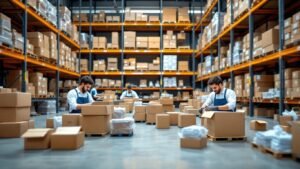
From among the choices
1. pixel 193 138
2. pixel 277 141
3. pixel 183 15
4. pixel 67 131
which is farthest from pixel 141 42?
pixel 277 141

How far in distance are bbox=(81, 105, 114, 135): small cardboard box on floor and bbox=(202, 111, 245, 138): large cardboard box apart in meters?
1.88

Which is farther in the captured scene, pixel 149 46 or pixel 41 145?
pixel 149 46

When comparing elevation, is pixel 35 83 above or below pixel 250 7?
below

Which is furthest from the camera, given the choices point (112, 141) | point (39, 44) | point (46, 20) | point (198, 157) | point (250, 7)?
point (46, 20)

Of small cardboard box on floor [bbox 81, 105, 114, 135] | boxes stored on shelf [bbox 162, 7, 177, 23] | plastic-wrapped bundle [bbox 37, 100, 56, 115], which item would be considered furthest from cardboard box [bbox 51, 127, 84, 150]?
boxes stored on shelf [bbox 162, 7, 177, 23]

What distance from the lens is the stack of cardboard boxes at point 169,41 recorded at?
16.8m

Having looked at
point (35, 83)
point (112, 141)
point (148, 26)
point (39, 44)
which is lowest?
point (112, 141)

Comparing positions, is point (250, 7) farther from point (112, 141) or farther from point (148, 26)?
point (148, 26)

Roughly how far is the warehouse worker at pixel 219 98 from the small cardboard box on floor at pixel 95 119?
1993mm

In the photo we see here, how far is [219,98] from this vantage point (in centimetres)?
612

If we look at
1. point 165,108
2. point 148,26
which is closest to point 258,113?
point 165,108

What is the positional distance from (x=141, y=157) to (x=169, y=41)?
1341 centimetres

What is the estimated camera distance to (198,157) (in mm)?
3861

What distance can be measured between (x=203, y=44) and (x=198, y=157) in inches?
481
